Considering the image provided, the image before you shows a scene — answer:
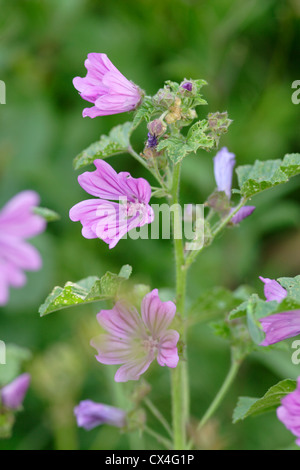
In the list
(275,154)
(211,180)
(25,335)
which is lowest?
(25,335)

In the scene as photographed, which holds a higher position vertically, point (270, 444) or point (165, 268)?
point (165, 268)

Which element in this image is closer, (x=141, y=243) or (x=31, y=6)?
(x=141, y=243)

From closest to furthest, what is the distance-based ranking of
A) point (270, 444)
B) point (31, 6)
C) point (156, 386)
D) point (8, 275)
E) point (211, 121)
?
point (8, 275)
point (211, 121)
point (270, 444)
point (156, 386)
point (31, 6)

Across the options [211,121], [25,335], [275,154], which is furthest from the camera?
[275,154]

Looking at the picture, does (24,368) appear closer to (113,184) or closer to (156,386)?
(156,386)

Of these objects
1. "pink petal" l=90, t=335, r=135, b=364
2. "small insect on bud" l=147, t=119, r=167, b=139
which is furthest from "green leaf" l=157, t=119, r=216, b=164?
"pink petal" l=90, t=335, r=135, b=364

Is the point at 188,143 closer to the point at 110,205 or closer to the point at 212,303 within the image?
the point at 110,205

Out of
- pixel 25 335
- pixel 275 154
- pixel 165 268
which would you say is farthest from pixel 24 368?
pixel 275 154

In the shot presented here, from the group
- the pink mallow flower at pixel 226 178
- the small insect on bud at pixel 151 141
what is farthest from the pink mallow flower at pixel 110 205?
the pink mallow flower at pixel 226 178
